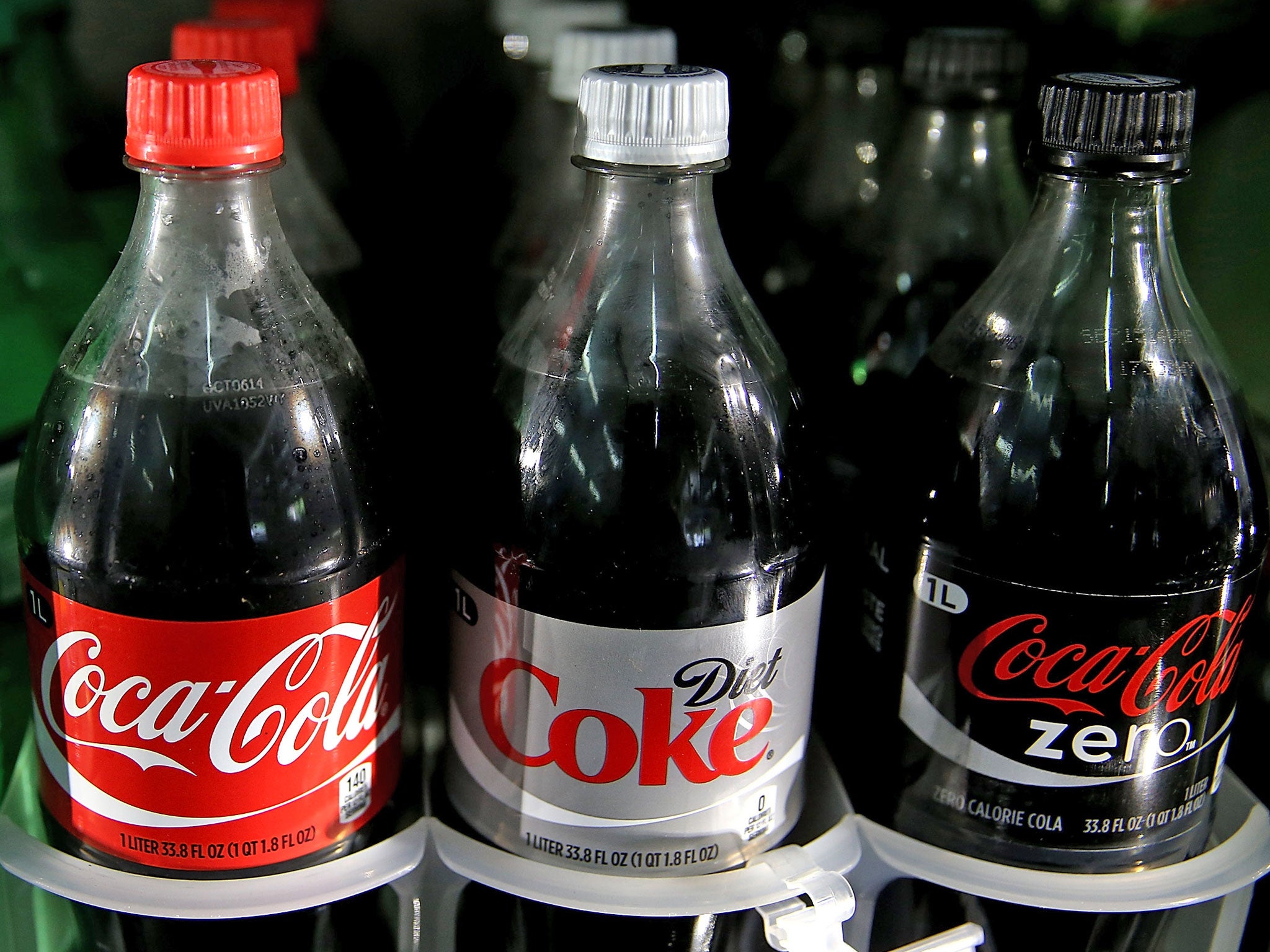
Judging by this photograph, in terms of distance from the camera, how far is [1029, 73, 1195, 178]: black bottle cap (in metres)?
0.67

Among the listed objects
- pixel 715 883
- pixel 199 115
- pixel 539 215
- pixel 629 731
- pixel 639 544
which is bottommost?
pixel 715 883

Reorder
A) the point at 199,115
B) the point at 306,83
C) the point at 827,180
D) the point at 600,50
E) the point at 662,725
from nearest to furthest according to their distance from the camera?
the point at 199,115
the point at 662,725
the point at 600,50
the point at 306,83
the point at 827,180

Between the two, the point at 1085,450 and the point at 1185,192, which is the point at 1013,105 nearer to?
the point at 1185,192

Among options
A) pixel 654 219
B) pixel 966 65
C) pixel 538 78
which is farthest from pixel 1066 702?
pixel 538 78

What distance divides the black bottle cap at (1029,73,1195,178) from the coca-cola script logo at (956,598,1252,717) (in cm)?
26

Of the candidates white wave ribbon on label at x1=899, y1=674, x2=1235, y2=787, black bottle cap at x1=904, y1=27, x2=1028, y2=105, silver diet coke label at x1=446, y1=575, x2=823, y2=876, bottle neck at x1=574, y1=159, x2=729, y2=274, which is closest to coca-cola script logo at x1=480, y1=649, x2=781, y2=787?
silver diet coke label at x1=446, y1=575, x2=823, y2=876

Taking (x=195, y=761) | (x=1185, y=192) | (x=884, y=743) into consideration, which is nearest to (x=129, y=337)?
(x=195, y=761)

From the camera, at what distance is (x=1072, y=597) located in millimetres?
705

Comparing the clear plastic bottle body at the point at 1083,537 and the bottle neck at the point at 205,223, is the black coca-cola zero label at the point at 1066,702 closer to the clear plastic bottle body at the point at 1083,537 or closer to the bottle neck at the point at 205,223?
the clear plastic bottle body at the point at 1083,537

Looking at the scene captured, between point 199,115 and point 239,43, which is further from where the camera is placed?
point 239,43

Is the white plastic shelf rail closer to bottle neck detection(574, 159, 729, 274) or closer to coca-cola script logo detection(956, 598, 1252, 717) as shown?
coca-cola script logo detection(956, 598, 1252, 717)

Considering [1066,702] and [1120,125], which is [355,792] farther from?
[1120,125]

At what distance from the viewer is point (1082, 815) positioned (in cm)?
76

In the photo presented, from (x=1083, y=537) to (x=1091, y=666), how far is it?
0.25ft
